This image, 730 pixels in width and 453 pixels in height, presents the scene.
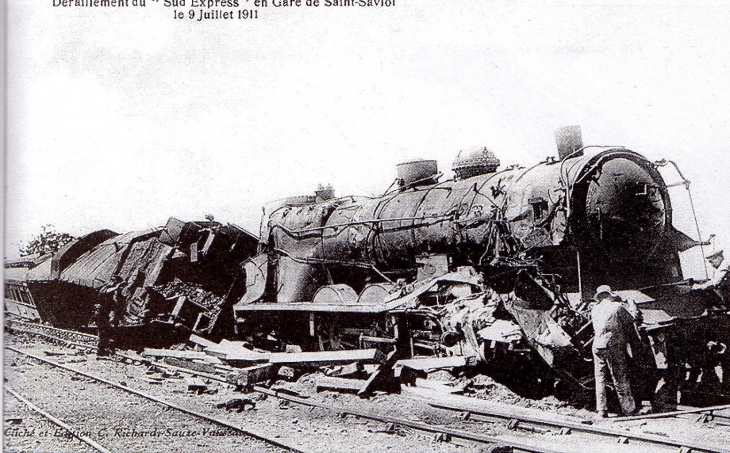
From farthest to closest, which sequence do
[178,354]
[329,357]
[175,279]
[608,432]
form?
1. [175,279]
2. [178,354]
3. [329,357]
4. [608,432]

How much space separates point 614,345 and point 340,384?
9.15 feet

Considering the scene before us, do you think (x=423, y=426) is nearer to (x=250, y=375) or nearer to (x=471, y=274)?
(x=471, y=274)

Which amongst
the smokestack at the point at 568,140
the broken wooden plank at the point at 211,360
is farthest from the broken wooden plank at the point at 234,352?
the smokestack at the point at 568,140

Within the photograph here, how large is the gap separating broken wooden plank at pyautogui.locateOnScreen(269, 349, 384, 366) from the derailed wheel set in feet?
1.22

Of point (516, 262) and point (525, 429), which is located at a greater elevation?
point (516, 262)

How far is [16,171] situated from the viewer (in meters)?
5.20

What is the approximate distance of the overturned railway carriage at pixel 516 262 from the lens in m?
5.51

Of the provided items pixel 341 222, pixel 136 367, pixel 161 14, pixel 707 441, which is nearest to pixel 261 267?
pixel 341 222

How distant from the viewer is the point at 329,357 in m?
6.92

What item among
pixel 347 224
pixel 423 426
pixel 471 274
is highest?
pixel 347 224

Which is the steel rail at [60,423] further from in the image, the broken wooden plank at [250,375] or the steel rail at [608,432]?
the steel rail at [608,432]

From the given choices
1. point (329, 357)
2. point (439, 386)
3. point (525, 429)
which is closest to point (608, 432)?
point (525, 429)

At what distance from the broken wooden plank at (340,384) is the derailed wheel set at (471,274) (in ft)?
1.91

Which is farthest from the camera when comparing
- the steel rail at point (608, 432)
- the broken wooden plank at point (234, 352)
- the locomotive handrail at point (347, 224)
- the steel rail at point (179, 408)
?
the broken wooden plank at point (234, 352)
